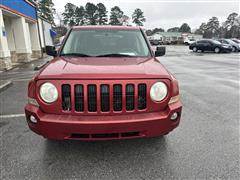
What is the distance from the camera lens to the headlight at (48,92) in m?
2.51

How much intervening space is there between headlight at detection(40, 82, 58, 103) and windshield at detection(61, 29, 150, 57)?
118cm

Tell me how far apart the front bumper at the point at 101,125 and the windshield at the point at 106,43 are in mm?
1367

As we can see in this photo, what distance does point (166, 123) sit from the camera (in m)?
2.61

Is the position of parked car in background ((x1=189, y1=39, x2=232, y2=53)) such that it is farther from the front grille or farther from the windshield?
the front grille

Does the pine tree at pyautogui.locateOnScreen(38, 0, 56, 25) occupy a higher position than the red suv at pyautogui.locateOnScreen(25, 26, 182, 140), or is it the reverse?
the pine tree at pyautogui.locateOnScreen(38, 0, 56, 25)

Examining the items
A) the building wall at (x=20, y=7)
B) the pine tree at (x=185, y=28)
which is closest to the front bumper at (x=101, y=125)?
the building wall at (x=20, y=7)

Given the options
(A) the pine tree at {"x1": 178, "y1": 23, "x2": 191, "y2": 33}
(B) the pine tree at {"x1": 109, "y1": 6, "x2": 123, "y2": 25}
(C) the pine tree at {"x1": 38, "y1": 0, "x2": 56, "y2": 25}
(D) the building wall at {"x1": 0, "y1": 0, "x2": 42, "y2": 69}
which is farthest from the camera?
(A) the pine tree at {"x1": 178, "y1": 23, "x2": 191, "y2": 33}

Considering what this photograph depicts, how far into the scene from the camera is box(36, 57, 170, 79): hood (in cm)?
251

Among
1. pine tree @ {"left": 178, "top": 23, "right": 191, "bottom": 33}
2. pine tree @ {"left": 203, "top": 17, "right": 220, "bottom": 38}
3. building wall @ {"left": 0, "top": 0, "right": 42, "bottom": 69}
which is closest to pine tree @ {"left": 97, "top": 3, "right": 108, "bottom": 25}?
pine tree @ {"left": 178, "top": 23, "right": 191, "bottom": 33}

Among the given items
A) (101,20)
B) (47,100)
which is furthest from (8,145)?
(101,20)

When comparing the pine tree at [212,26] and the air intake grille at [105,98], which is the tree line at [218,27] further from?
the air intake grille at [105,98]

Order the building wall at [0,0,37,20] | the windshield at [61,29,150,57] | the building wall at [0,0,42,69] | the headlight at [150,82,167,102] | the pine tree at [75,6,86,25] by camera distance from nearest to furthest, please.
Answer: the headlight at [150,82,167,102] < the windshield at [61,29,150,57] < the building wall at [0,0,37,20] < the building wall at [0,0,42,69] < the pine tree at [75,6,86,25]

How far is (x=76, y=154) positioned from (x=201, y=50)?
27001 millimetres

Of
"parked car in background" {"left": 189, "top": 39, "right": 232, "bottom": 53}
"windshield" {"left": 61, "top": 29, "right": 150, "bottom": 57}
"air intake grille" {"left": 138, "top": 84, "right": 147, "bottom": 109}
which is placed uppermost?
"windshield" {"left": 61, "top": 29, "right": 150, "bottom": 57}
